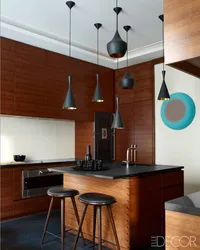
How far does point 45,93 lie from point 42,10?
4.36 feet

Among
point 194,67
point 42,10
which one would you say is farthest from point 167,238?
point 42,10

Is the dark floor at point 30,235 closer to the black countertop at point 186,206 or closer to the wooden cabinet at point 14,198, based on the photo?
the wooden cabinet at point 14,198

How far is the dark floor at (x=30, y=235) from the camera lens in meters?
2.89

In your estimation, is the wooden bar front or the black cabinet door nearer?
the wooden bar front

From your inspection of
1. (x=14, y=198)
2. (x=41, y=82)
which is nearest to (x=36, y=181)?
(x=14, y=198)

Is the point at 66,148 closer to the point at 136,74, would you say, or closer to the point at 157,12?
the point at 136,74

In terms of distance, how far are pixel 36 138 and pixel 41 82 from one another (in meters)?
1.07

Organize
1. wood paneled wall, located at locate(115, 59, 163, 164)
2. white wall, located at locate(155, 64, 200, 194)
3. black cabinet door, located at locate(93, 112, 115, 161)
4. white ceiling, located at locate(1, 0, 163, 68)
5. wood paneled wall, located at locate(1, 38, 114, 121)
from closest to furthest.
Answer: white ceiling, located at locate(1, 0, 163, 68) → wood paneled wall, located at locate(1, 38, 114, 121) → white wall, located at locate(155, 64, 200, 194) → wood paneled wall, located at locate(115, 59, 163, 164) → black cabinet door, located at locate(93, 112, 115, 161)

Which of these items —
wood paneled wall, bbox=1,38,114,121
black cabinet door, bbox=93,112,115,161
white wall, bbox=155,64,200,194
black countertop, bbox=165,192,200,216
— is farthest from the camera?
black cabinet door, bbox=93,112,115,161

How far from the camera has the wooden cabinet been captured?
375 centimetres

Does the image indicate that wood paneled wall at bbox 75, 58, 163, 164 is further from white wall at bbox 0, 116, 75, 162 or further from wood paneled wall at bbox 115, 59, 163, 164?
white wall at bbox 0, 116, 75, 162

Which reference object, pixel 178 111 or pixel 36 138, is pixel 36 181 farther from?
pixel 178 111

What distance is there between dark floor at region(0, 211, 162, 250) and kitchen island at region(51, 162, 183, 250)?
29 cm

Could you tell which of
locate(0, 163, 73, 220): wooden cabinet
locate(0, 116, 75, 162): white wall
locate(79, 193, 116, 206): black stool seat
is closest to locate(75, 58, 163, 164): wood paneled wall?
locate(0, 116, 75, 162): white wall
